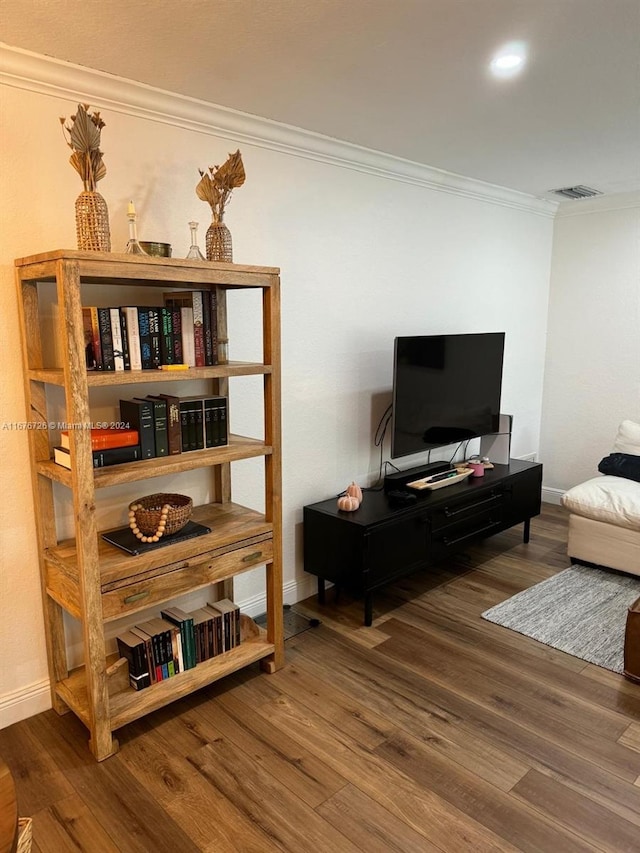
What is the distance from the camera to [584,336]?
4742mm

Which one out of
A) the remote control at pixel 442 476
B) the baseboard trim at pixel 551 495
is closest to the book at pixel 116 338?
the remote control at pixel 442 476

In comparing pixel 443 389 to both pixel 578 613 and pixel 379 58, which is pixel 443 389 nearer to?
pixel 578 613

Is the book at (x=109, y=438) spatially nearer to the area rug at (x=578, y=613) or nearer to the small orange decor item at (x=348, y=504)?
the small orange decor item at (x=348, y=504)

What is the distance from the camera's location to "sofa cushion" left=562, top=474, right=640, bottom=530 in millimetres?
3469

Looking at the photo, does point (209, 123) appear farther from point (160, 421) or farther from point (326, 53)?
point (160, 421)

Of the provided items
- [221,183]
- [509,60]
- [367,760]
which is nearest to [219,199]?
[221,183]

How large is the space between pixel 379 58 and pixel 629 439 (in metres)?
3.06

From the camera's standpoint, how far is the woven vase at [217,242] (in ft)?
7.60

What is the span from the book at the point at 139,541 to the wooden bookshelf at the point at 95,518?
0.08 feet

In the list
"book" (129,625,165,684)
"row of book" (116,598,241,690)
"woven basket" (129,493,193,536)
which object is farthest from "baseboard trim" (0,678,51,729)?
"woven basket" (129,493,193,536)

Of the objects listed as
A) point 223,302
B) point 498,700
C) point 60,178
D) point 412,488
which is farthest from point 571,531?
point 60,178

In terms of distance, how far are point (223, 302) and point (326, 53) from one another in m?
1.03

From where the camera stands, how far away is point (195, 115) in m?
2.48

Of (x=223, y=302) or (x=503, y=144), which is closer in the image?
(x=223, y=302)
